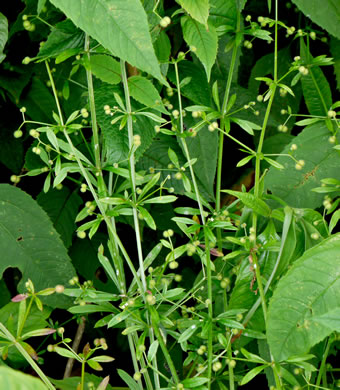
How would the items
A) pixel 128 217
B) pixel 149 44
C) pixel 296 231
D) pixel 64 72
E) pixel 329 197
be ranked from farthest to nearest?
pixel 64 72 → pixel 128 217 → pixel 329 197 → pixel 296 231 → pixel 149 44

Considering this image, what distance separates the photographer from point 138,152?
79cm

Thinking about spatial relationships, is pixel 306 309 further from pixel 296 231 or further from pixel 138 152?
pixel 138 152

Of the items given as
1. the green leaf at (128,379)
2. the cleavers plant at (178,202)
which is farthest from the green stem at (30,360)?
the green leaf at (128,379)

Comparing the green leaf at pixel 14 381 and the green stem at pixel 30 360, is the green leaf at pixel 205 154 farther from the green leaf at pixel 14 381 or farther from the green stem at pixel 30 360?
the green leaf at pixel 14 381

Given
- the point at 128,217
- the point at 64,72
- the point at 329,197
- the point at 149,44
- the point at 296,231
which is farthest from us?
the point at 64,72

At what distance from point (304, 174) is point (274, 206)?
0.07 m

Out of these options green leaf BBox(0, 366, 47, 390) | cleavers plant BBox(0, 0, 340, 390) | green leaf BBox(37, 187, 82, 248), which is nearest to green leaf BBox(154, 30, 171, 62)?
cleavers plant BBox(0, 0, 340, 390)

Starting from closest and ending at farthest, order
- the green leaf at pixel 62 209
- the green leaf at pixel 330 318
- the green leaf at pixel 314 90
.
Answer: the green leaf at pixel 330 318
the green leaf at pixel 314 90
the green leaf at pixel 62 209

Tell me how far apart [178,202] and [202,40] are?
530mm

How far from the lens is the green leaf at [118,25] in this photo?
1.97ft

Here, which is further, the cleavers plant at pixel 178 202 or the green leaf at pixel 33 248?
the green leaf at pixel 33 248

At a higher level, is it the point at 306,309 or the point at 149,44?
the point at 149,44

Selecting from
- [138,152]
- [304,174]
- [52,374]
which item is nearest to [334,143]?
[304,174]

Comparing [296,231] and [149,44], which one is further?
[296,231]
